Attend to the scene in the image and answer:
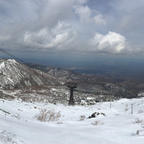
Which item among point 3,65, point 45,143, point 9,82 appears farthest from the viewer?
point 3,65

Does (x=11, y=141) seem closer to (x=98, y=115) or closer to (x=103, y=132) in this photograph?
(x=103, y=132)

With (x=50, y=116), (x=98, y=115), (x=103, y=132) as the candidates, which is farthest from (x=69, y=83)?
(x=103, y=132)

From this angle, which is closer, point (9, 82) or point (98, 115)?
point (98, 115)

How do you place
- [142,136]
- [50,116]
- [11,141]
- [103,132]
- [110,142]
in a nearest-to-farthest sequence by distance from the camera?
[11,141], [110,142], [142,136], [103,132], [50,116]

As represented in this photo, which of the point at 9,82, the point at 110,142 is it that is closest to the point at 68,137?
the point at 110,142

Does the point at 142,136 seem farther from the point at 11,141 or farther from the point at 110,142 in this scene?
the point at 11,141

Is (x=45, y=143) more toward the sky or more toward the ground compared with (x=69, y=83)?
more toward the ground

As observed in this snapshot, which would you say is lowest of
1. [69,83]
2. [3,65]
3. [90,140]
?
[90,140]

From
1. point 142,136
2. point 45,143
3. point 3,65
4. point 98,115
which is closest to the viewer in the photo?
point 45,143

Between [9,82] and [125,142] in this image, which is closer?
[125,142]
